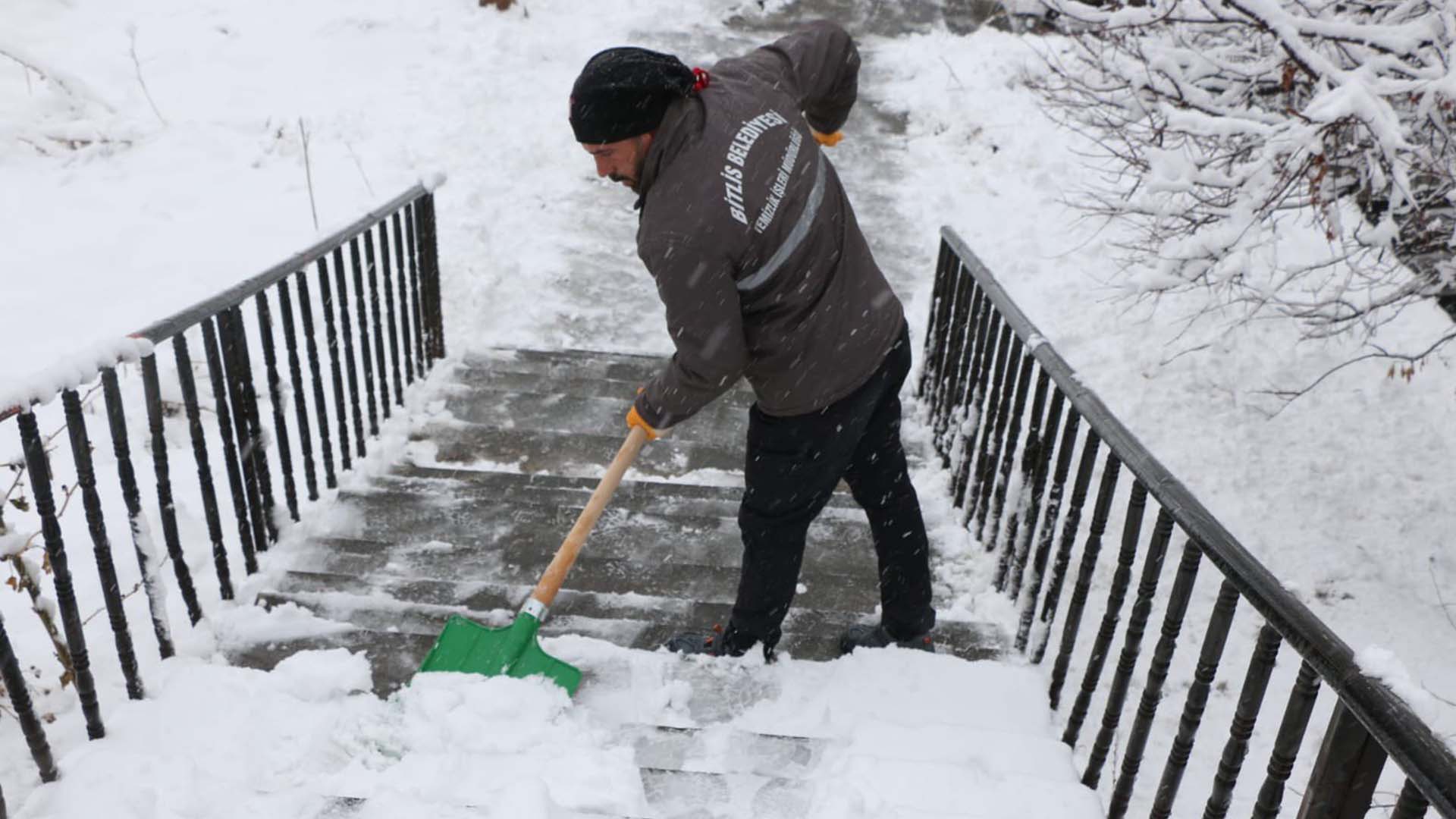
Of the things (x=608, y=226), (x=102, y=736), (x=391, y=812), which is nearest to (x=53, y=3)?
(x=608, y=226)

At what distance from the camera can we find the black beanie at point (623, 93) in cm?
225

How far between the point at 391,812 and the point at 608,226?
5790 millimetres

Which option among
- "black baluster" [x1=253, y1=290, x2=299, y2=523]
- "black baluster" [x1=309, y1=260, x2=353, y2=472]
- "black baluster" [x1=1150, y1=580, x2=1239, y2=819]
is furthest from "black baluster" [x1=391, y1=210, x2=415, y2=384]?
"black baluster" [x1=1150, y1=580, x2=1239, y2=819]

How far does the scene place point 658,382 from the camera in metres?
2.63

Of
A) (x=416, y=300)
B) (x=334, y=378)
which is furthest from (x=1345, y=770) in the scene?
(x=416, y=300)

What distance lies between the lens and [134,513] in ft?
8.71

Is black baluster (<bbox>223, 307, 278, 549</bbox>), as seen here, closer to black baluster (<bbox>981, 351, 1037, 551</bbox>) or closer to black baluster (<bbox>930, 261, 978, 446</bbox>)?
black baluster (<bbox>981, 351, 1037, 551</bbox>)

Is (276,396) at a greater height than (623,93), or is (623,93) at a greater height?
(623,93)

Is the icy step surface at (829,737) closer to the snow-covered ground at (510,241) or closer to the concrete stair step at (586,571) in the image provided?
the snow-covered ground at (510,241)

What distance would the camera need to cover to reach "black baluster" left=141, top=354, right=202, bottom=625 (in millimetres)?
2707

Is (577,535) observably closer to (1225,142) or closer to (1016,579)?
(1016,579)

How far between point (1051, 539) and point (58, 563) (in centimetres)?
267

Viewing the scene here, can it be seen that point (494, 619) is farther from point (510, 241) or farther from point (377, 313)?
point (510, 241)

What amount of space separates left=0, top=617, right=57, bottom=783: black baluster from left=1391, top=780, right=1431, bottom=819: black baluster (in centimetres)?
266
